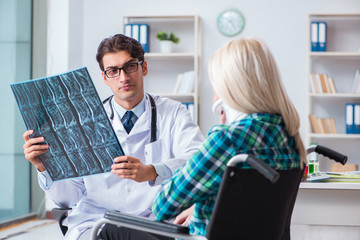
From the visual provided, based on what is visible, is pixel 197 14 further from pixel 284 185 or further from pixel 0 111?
pixel 284 185

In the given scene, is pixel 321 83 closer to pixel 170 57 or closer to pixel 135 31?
pixel 170 57

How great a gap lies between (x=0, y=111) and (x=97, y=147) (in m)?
3.16

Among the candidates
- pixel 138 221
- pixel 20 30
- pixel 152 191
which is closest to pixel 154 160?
pixel 152 191

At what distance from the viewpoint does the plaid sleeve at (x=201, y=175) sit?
3.72 feet

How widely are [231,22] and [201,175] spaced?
4.10 metres

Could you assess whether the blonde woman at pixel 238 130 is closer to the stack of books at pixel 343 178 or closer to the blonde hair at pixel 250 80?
the blonde hair at pixel 250 80

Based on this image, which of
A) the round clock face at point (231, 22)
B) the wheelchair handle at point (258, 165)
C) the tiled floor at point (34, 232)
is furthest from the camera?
the round clock face at point (231, 22)

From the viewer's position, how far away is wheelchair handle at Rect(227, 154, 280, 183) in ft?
3.36

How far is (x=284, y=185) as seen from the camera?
1199 mm

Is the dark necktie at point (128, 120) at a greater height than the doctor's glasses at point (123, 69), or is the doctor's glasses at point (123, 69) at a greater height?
the doctor's glasses at point (123, 69)

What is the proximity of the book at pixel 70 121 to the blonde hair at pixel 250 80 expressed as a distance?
0.37 metres

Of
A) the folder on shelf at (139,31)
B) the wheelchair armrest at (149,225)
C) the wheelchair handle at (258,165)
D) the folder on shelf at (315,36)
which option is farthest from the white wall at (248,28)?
the wheelchair handle at (258,165)

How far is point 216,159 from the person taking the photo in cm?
114

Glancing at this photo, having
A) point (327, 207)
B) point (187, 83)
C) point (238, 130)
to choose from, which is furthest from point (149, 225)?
point (187, 83)
